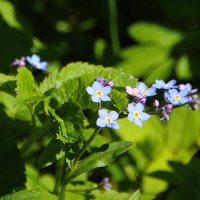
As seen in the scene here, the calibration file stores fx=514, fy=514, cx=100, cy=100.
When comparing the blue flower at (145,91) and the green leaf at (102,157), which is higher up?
the blue flower at (145,91)

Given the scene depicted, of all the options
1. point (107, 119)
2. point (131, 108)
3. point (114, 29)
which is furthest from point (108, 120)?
point (114, 29)

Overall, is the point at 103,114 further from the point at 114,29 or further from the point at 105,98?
the point at 114,29

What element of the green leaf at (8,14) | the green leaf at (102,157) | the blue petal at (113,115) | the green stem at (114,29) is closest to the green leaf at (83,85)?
the blue petal at (113,115)

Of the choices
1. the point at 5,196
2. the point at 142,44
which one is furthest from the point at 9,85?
the point at 142,44

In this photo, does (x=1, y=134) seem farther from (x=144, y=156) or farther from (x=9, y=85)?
(x=144, y=156)

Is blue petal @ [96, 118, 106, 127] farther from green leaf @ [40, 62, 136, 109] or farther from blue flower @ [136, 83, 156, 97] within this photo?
blue flower @ [136, 83, 156, 97]

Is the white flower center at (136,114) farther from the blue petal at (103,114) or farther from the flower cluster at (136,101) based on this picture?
the blue petal at (103,114)

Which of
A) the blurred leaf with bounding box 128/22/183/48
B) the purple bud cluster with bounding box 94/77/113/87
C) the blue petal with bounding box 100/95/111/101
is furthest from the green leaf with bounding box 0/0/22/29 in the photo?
the blue petal with bounding box 100/95/111/101
